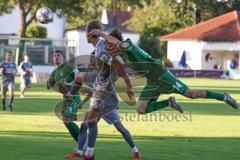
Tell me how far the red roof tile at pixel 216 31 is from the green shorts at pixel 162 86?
7002 cm

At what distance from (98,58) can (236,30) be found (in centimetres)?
7581

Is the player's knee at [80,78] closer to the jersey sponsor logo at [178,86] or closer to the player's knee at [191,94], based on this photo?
the jersey sponsor logo at [178,86]

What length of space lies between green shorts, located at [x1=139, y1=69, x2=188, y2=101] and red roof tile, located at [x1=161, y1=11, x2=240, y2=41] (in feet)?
230

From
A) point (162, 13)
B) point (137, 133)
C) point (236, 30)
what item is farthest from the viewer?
point (162, 13)

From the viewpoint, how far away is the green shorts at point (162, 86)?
13.7 m

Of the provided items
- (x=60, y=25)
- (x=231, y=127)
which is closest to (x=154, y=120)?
(x=231, y=127)

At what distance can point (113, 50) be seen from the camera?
12.1m

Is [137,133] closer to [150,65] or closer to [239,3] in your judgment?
[150,65]

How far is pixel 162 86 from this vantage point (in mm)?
14125

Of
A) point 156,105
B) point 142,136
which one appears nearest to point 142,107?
point 156,105

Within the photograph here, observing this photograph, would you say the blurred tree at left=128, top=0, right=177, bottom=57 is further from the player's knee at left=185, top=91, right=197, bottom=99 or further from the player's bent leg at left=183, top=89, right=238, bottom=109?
the player's knee at left=185, top=91, right=197, bottom=99

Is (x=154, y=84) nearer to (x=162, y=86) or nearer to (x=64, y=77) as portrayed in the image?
(x=162, y=86)

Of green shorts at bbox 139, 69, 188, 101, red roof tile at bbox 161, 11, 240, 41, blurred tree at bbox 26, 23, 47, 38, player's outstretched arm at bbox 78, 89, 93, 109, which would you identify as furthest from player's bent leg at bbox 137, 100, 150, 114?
red roof tile at bbox 161, 11, 240, 41

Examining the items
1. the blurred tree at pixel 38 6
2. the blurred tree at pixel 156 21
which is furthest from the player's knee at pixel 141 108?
the blurred tree at pixel 156 21
